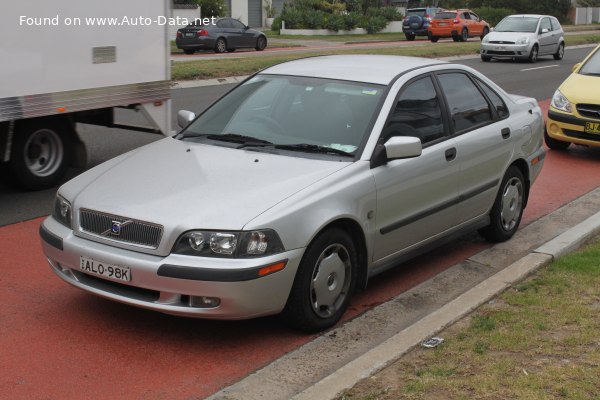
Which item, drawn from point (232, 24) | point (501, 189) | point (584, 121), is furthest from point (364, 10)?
point (501, 189)

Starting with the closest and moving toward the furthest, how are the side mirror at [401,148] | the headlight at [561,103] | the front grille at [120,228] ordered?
the front grille at [120,228] < the side mirror at [401,148] < the headlight at [561,103]

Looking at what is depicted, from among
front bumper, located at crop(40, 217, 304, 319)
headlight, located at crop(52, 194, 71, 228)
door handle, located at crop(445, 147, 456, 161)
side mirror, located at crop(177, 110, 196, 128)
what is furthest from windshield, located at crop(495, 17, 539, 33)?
front bumper, located at crop(40, 217, 304, 319)

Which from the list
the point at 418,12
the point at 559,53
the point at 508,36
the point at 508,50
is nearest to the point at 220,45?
the point at 508,36

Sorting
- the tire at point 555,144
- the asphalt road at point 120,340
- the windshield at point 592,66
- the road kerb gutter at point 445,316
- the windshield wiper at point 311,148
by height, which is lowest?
the asphalt road at point 120,340

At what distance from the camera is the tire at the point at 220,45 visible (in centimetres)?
3525

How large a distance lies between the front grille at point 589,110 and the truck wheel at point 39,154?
657 cm

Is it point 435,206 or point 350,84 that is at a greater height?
point 350,84

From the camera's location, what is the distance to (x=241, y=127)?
252 inches

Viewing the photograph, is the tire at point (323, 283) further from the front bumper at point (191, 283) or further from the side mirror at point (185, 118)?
the side mirror at point (185, 118)

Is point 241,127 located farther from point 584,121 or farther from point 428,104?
point 584,121

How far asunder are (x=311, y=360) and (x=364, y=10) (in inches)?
2256

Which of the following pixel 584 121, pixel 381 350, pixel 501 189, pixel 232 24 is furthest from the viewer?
pixel 232 24

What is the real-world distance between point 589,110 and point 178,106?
7.93m

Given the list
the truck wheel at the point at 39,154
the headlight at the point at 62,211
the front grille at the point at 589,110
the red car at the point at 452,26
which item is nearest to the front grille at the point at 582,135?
the front grille at the point at 589,110
